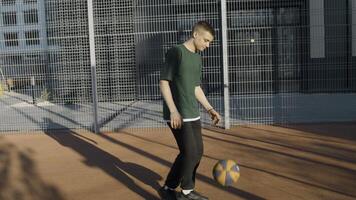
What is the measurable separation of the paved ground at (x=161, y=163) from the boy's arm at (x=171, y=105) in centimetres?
124

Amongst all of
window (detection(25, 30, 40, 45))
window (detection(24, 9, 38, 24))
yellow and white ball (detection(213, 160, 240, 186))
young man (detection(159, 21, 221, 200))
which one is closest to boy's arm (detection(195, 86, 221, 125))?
young man (detection(159, 21, 221, 200))

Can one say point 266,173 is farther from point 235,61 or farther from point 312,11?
point 312,11

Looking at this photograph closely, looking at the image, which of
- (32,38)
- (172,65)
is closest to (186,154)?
(172,65)

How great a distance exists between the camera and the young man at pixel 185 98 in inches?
200

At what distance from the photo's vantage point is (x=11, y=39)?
1180 centimetres

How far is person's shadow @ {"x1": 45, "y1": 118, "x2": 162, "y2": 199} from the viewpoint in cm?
638

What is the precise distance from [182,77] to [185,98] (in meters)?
0.24

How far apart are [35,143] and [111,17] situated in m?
3.86

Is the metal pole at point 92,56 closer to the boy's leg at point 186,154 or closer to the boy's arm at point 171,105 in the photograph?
the boy's leg at point 186,154

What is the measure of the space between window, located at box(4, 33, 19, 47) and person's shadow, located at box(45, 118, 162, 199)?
8.41ft

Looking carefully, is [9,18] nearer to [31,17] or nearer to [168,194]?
[31,17]

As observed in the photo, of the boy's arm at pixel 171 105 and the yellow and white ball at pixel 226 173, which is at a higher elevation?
the boy's arm at pixel 171 105

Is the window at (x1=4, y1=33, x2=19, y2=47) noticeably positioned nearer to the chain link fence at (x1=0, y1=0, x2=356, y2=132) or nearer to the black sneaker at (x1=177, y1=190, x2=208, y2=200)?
the chain link fence at (x1=0, y1=0, x2=356, y2=132)

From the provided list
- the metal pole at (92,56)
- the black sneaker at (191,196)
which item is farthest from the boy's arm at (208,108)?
the metal pole at (92,56)
